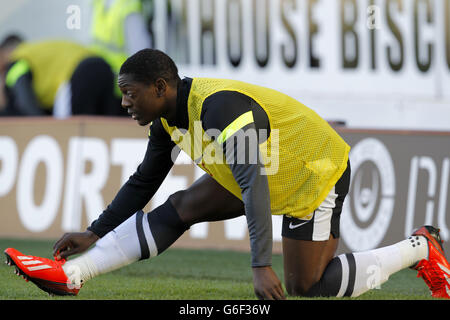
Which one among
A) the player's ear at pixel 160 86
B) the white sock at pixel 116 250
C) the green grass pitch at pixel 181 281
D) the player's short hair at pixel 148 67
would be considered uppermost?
the player's short hair at pixel 148 67

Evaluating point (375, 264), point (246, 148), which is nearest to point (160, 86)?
point (246, 148)

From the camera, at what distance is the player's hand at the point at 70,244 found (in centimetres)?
509

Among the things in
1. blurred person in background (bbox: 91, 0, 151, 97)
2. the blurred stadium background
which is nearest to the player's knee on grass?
the blurred stadium background

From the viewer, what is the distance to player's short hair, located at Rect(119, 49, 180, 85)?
15.4 feet

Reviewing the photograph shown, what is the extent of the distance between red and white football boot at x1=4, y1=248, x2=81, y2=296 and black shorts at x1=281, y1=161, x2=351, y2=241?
1.16 meters

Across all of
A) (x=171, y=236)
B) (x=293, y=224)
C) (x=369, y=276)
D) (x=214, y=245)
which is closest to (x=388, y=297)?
(x=369, y=276)

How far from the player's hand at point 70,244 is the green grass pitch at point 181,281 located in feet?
0.76

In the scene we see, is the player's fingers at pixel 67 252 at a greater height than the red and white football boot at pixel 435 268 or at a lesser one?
greater

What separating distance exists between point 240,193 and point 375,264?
0.87 metres

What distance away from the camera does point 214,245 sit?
8.58 metres

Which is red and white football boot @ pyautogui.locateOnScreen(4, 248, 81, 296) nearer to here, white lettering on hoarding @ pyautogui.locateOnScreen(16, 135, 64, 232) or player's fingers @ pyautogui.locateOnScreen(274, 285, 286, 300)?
player's fingers @ pyautogui.locateOnScreen(274, 285, 286, 300)

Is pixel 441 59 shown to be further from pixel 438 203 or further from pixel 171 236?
pixel 171 236

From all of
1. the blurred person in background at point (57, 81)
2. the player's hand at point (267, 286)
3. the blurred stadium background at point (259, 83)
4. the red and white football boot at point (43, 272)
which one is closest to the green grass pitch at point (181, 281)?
the red and white football boot at point (43, 272)

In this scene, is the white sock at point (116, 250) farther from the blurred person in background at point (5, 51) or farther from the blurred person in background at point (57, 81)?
the blurred person in background at point (5, 51)
